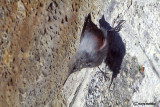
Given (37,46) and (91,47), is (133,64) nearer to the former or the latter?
(91,47)

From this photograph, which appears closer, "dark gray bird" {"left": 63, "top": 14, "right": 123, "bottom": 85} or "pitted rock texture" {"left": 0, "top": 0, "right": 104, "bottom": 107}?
"pitted rock texture" {"left": 0, "top": 0, "right": 104, "bottom": 107}

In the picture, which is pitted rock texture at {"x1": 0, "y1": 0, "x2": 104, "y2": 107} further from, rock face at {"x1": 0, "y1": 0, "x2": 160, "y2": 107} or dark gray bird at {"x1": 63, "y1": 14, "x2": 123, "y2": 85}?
dark gray bird at {"x1": 63, "y1": 14, "x2": 123, "y2": 85}

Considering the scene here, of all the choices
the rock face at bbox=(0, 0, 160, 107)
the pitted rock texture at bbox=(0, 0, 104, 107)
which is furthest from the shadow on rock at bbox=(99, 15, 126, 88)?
the pitted rock texture at bbox=(0, 0, 104, 107)

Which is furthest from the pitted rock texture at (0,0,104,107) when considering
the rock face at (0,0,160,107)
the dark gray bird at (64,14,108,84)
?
the dark gray bird at (64,14,108,84)

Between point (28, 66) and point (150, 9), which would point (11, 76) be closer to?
point (28, 66)

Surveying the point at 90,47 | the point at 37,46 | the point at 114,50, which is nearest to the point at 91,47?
the point at 90,47

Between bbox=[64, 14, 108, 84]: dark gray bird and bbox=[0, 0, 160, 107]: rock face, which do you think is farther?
bbox=[64, 14, 108, 84]: dark gray bird

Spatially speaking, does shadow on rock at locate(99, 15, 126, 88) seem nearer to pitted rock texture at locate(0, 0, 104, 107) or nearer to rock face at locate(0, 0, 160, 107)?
rock face at locate(0, 0, 160, 107)

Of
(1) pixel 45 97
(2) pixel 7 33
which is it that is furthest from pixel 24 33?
(1) pixel 45 97
